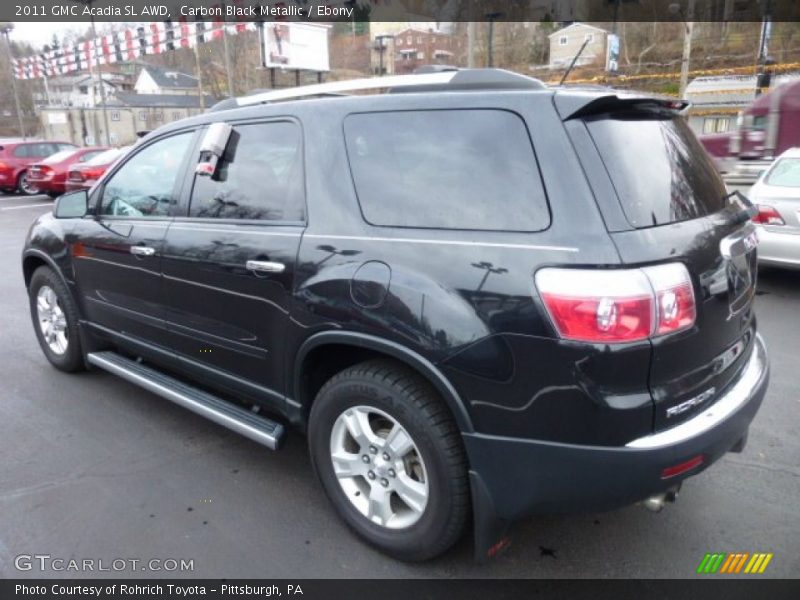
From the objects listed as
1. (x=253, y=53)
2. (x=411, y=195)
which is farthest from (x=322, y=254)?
(x=253, y=53)

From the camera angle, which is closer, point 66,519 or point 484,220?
point 484,220

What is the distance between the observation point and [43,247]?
4.40m

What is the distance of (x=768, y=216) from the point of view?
21.7 ft

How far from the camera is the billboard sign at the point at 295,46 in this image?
2917 centimetres

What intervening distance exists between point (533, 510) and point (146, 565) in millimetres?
1635

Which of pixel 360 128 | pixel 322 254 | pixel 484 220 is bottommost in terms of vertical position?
pixel 322 254

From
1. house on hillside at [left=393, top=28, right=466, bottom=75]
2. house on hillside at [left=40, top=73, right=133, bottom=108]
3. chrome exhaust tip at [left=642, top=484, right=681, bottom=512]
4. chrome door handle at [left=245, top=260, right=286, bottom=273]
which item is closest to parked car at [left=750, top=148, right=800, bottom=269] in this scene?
chrome exhaust tip at [left=642, top=484, right=681, bottom=512]

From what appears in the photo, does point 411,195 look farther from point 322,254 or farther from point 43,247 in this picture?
point 43,247

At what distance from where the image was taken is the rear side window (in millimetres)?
2143

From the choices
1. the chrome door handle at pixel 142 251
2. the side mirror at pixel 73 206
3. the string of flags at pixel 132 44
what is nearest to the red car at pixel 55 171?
the side mirror at pixel 73 206

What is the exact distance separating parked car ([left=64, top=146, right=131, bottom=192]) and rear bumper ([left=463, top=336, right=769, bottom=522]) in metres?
15.2

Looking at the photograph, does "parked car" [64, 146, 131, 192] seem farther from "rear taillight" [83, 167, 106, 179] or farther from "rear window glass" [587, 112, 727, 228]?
"rear window glass" [587, 112, 727, 228]

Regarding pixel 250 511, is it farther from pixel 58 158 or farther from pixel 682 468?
pixel 58 158

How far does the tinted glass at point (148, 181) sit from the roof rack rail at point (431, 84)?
0.65 metres
